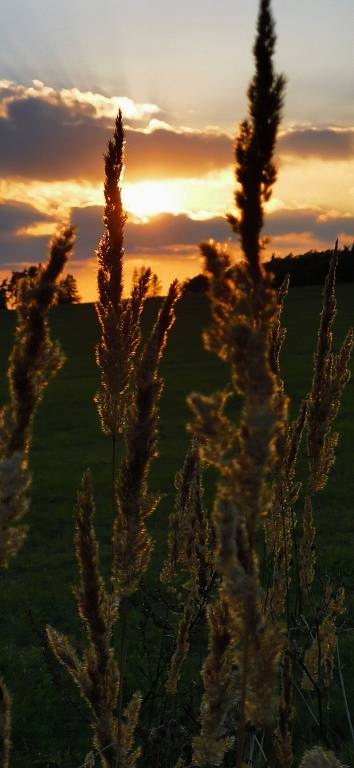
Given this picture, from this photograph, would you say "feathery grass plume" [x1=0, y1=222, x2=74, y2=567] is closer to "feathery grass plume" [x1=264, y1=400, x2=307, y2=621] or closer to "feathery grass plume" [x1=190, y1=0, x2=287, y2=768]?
"feathery grass plume" [x1=190, y1=0, x2=287, y2=768]

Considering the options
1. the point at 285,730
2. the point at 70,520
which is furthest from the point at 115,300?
the point at 70,520

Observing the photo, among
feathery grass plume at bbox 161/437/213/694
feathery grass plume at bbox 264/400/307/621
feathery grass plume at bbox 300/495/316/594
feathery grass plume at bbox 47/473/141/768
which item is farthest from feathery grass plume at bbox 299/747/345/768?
feathery grass plume at bbox 300/495/316/594

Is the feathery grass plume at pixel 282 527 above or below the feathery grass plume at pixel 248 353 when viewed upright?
below

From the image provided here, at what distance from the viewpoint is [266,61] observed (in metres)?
1.02

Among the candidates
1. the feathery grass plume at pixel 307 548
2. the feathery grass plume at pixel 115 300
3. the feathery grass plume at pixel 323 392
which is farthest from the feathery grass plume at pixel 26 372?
the feathery grass plume at pixel 307 548

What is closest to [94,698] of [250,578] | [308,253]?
[250,578]

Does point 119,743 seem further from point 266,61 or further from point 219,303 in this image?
point 266,61

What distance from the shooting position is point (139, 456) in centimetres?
144

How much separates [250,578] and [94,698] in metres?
0.70

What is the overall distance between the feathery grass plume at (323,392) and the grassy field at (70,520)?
0.56 meters

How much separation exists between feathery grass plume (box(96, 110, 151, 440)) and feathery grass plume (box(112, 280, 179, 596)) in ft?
1.13

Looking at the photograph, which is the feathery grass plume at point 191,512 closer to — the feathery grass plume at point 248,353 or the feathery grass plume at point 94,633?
the feathery grass plume at point 94,633

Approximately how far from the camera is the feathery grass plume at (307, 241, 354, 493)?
2.35 m

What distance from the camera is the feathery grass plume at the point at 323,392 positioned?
2.35 m
